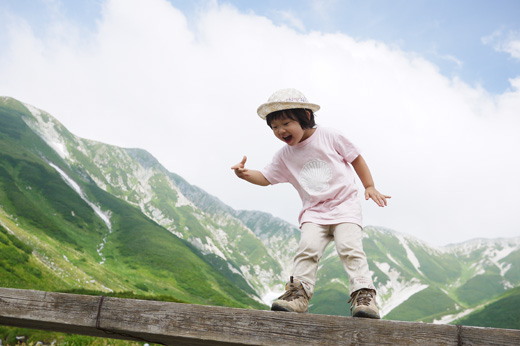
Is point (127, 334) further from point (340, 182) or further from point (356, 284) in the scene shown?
point (340, 182)

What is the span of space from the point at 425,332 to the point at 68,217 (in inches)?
5569

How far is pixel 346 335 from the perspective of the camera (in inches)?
132

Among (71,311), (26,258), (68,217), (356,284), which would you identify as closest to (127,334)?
(71,311)

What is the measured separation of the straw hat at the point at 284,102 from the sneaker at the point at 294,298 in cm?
233

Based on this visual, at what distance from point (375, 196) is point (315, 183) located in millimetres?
955

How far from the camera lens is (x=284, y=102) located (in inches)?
212

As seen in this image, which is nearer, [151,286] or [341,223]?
[341,223]

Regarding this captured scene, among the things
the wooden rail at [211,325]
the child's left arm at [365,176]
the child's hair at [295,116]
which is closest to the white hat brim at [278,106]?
the child's hair at [295,116]

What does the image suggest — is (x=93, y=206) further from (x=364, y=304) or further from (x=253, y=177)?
(x=364, y=304)

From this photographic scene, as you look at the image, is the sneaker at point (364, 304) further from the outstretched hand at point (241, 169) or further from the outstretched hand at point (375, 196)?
the outstretched hand at point (241, 169)

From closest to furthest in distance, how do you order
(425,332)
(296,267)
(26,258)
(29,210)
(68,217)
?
1. (425,332)
2. (296,267)
3. (26,258)
4. (29,210)
5. (68,217)

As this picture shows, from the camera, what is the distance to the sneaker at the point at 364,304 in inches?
156

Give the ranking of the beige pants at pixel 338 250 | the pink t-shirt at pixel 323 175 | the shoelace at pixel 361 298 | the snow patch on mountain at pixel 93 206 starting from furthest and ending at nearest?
the snow patch on mountain at pixel 93 206
the pink t-shirt at pixel 323 175
the beige pants at pixel 338 250
the shoelace at pixel 361 298

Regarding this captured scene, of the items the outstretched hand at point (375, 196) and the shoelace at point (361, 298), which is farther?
the outstretched hand at point (375, 196)
